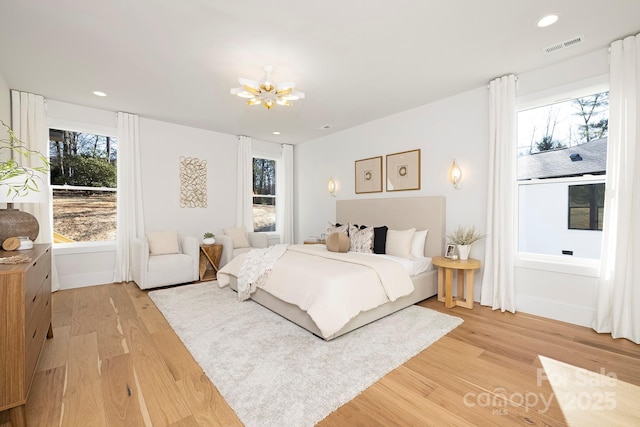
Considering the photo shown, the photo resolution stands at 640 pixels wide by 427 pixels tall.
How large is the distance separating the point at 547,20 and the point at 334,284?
2.82 meters

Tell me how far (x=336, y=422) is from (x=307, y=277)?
4.38 ft

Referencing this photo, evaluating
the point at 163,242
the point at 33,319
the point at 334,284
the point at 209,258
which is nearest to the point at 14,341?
the point at 33,319

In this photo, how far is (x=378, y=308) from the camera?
2.96 metres

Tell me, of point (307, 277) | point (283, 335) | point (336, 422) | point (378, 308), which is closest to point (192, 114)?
point (307, 277)

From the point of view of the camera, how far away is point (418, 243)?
12.8 ft

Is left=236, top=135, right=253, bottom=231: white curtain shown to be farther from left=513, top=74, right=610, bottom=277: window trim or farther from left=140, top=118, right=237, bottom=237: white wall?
left=513, top=74, right=610, bottom=277: window trim

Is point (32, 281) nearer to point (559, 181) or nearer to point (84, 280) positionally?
point (84, 280)

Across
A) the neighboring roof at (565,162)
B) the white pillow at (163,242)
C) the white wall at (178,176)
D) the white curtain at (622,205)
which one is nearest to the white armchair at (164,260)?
the white pillow at (163,242)

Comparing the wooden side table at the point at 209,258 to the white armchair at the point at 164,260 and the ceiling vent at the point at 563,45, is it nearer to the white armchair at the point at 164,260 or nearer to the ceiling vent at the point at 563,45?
the white armchair at the point at 164,260

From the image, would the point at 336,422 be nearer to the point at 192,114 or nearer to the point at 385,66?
the point at 385,66

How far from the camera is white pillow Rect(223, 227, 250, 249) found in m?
5.43

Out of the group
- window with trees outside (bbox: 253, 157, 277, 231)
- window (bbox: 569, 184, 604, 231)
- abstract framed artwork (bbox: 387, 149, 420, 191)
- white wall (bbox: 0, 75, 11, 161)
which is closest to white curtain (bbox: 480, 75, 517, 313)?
window (bbox: 569, 184, 604, 231)

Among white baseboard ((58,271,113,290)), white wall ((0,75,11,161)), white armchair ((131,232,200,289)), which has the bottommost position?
white baseboard ((58,271,113,290))

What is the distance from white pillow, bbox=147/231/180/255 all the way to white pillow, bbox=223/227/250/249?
979 millimetres
